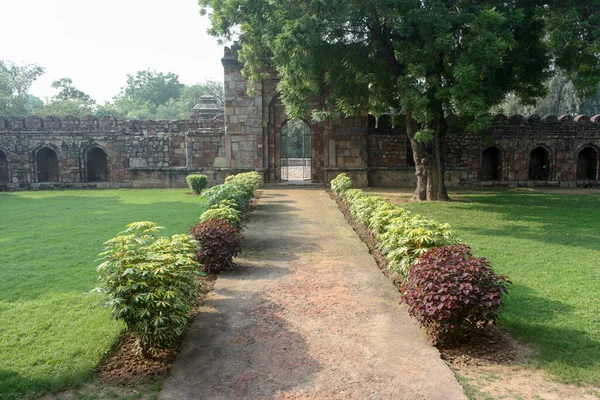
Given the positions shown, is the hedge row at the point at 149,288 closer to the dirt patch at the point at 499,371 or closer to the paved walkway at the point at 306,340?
the paved walkway at the point at 306,340

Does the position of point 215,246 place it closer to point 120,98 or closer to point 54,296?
point 54,296

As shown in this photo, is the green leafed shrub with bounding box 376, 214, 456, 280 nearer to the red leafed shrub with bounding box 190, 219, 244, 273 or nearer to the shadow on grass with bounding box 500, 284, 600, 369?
the shadow on grass with bounding box 500, 284, 600, 369

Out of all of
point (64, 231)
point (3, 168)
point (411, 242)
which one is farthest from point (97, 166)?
point (411, 242)

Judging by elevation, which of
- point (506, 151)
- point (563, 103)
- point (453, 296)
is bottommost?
point (453, 296)

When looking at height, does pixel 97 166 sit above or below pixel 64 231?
above

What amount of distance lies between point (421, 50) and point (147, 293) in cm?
861

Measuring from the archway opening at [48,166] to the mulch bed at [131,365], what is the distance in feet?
62.5

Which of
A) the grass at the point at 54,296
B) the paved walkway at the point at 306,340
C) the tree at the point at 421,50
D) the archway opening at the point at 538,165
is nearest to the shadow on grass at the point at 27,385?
the grass at the point at 54,296

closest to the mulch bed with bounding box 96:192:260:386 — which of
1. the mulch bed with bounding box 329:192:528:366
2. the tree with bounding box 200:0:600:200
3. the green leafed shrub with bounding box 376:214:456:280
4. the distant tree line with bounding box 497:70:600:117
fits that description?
the mulch bed with bounding box 329:192:528:366

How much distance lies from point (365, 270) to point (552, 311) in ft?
7.34

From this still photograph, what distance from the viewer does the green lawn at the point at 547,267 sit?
386 centimetres

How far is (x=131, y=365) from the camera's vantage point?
360cm

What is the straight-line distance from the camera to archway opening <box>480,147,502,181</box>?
19.5m

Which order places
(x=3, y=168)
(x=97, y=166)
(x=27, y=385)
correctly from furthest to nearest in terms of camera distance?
(x=97, y=166) < (x=3, y=168) < (x=27, y=385)
